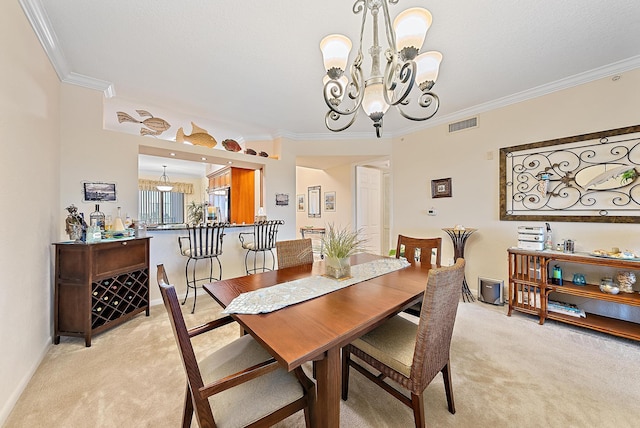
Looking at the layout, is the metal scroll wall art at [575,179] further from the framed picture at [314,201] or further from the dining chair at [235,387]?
the framed picture at [314,201]

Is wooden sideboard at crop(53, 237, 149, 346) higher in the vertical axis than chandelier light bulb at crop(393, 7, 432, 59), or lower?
lower

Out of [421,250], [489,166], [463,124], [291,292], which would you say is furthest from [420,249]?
[463,124]

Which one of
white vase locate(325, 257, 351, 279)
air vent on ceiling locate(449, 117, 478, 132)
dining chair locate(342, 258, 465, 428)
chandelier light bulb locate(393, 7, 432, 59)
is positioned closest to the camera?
dining chair locate(342, 258, 465, 428)

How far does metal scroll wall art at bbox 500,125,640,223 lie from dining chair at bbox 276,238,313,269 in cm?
267

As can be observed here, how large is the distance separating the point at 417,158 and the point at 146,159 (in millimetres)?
6251

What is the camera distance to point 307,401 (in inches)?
44.0

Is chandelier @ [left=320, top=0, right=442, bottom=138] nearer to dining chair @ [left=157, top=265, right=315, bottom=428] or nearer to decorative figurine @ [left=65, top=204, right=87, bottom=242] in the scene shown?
dining chair @ [left=157, top=265, right=315, bottom=428]

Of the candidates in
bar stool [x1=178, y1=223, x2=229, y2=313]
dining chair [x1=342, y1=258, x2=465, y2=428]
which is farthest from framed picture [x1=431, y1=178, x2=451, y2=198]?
bar stool [x1=178, y1=223, x2=229, y2=313]

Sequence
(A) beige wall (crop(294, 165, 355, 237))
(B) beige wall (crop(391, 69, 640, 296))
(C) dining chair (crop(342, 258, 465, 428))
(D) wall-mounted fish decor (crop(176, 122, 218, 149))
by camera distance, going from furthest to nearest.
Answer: (A) beige wall (crop(294, 165, 355, 237)) → (D) wall-mounted fish decor (crop(176, 122, 218, 149)) → (B) beige wall (crop(391, 69, 640, 296)) → (C) dining chair (crop(342, 258, 465, 428))

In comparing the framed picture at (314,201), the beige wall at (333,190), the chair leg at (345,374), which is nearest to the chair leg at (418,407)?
the chair leg at (345,374)

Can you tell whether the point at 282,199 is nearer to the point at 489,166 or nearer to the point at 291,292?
the point at 291,292

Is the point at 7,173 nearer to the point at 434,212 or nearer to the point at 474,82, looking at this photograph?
the point at 474,82

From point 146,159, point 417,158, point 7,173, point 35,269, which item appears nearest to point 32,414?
point 35,269

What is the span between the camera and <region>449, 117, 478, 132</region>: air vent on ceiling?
3.38 m
